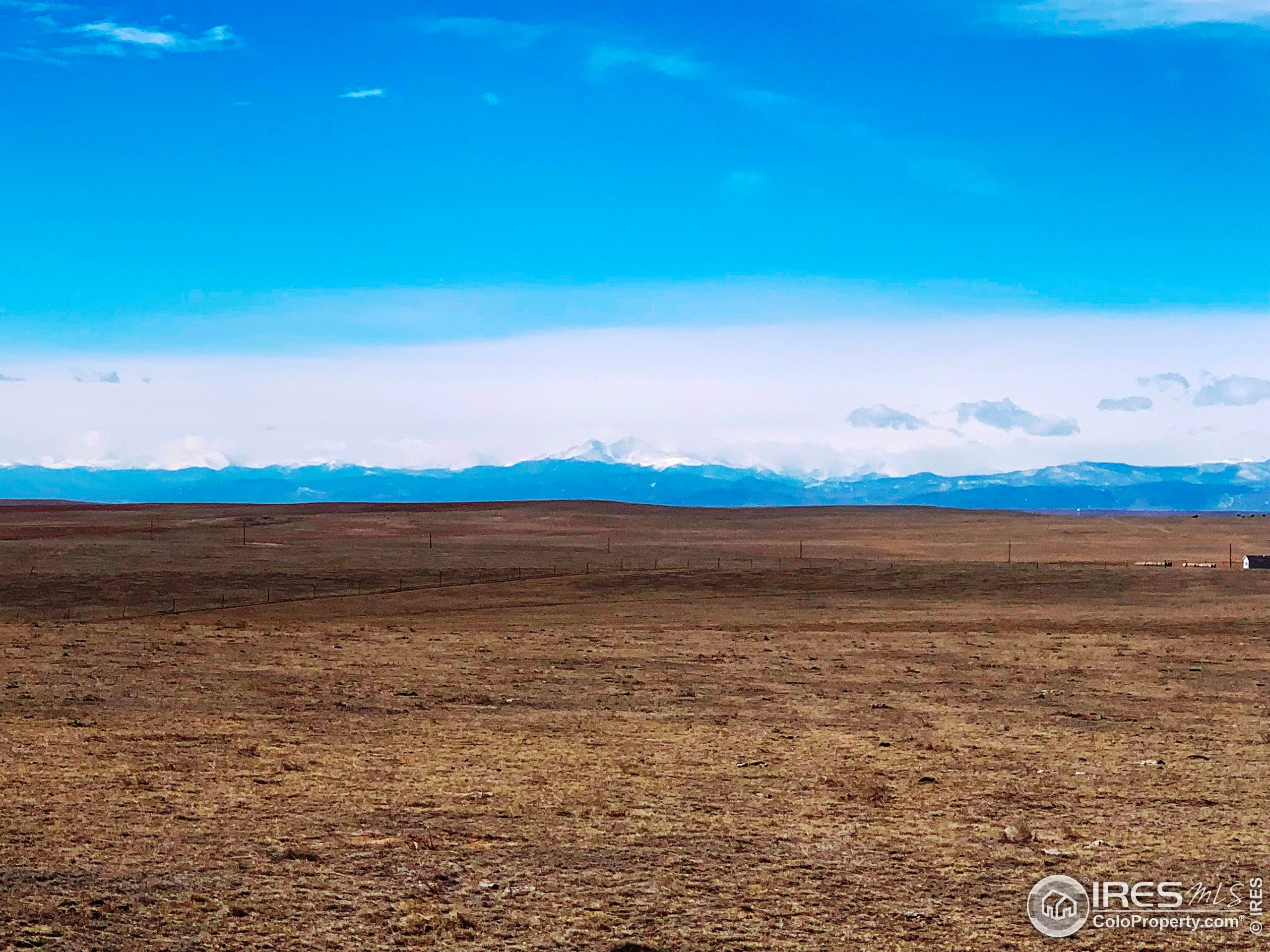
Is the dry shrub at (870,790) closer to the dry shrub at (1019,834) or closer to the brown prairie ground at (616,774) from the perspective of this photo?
the brown prairie ground at (616,774)

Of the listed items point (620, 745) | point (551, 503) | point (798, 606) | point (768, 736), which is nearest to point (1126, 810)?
point (768, 736)

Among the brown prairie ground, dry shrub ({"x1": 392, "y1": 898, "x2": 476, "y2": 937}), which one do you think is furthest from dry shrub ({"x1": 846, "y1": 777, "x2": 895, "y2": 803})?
dry shrub ({"x1": 392, "y1": 898, "x2": 476, "y2": 937})

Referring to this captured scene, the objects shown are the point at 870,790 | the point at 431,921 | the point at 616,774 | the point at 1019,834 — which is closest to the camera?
the point at 431,921

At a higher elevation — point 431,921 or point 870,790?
point 431,921

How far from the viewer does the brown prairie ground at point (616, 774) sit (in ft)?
35.5

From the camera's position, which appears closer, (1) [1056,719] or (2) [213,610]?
(1) [1056,719]

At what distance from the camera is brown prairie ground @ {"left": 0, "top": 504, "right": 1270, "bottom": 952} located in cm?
1082

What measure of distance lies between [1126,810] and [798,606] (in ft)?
116

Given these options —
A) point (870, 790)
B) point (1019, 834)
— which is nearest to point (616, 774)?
point (870, 790)

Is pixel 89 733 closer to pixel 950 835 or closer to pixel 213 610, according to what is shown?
pixel 950 835

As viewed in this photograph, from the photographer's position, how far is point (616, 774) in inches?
668

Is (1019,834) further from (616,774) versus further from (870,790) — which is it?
(616,774)

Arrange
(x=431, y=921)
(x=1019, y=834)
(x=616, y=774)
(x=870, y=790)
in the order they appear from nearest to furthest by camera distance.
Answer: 1. (x=431, y=921)
2. (x=1019, y=834)
3. (x=870, y=790)
4. (x=616, y=774)

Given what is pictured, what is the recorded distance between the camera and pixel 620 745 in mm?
19453
